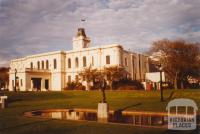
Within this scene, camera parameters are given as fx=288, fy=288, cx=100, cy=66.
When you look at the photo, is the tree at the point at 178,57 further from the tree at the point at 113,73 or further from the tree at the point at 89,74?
the tree at the point at 89,74

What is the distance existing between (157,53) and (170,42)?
11.0 ft

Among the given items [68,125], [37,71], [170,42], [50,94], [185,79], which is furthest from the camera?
[37,71]

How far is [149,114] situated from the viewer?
69.3 feet

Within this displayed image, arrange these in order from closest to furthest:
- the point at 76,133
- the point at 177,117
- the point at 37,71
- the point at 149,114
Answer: the point at 76,133, the point at 177,117, the point at 149,114, the point at 37,71

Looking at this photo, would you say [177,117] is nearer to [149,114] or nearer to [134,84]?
[149,114]

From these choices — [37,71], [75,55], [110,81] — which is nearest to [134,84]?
[110,81]

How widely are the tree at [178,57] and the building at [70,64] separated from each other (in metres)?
9.04

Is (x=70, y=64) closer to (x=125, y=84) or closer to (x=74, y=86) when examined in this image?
(x=74, y=86)

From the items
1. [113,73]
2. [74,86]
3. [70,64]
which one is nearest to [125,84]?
[113,73]

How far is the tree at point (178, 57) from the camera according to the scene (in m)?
55.2

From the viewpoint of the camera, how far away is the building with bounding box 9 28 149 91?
209 ft

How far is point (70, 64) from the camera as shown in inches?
2800

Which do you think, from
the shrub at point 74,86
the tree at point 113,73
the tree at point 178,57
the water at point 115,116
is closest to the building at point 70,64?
the shrub at point 74,86

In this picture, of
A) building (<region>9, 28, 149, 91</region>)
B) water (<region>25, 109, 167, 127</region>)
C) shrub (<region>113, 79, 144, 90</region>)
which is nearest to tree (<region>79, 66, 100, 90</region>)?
building (<region>9, 28, 149, 91</region>)
